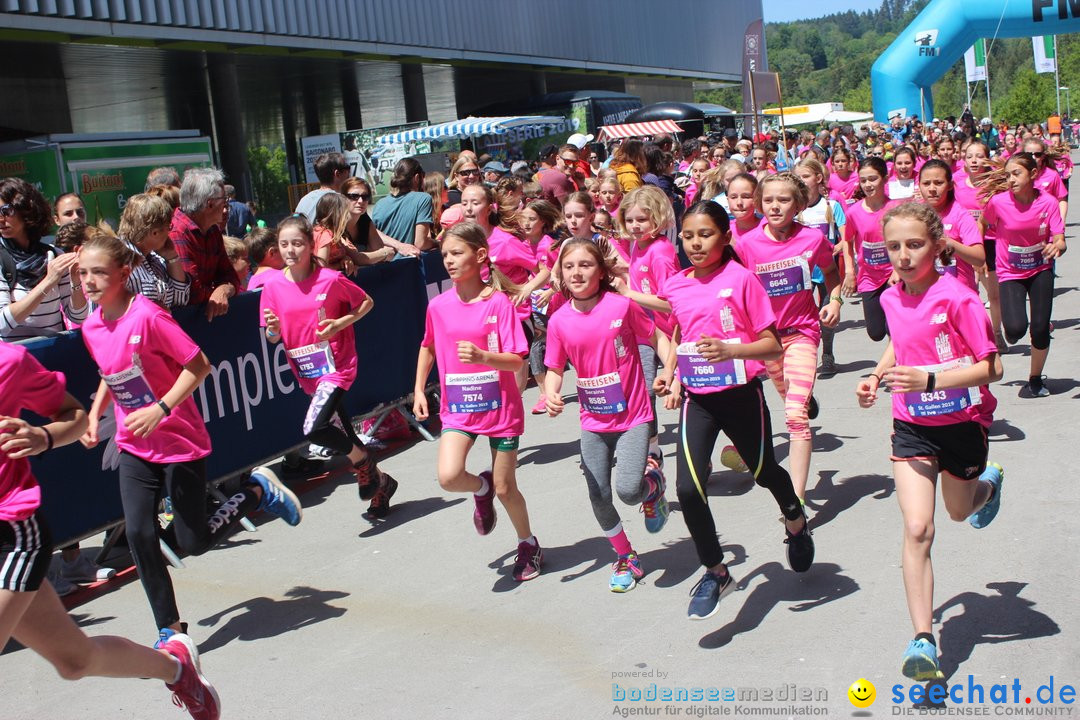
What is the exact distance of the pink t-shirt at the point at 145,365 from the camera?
484cm

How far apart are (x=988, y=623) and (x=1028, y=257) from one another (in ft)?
15.0

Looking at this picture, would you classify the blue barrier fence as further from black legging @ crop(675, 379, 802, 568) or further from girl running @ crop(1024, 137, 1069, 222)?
girl running @ crop(1024, 137, 1069, 222)

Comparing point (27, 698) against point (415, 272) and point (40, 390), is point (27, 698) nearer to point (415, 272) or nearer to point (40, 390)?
point (40, 390)

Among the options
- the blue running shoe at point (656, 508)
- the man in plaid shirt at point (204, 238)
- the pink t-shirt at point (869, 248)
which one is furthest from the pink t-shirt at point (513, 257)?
the blue running shoe at point (656, 508)

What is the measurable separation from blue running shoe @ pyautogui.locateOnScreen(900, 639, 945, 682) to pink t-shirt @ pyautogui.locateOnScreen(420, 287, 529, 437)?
2286mm

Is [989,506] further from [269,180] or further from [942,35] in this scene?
[269,180]

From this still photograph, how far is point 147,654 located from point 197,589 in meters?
1.89

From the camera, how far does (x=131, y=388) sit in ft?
16.0

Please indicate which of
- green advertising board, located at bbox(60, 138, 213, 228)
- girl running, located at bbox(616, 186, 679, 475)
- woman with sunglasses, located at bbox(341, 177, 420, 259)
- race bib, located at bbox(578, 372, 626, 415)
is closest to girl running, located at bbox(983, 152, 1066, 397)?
girl running, located at bbox(616, 186, 679, 475)

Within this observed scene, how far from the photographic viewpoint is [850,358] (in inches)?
416

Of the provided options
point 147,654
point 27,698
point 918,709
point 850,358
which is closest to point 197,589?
point 27,698

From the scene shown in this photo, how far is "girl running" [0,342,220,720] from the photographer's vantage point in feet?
12.1

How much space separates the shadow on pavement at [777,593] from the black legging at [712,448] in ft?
0.97

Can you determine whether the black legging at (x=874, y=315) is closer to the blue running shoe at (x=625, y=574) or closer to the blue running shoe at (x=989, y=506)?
the blue running shoe at (x=625, y=574)
